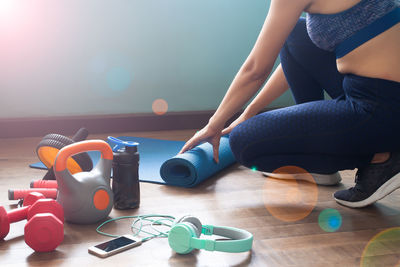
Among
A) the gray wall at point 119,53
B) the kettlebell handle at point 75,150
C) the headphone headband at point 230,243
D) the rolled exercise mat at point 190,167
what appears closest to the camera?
the headphone headband at point 230,243

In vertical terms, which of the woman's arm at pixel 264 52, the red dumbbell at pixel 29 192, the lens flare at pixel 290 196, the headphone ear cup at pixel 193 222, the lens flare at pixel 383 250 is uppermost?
the woman's arm at pixel 264 52

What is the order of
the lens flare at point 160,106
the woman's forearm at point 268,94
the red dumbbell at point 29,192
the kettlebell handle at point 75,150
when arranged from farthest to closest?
the lens flare at point 160,106
the woman's forearm at point 268,94
the red dumbbell at point 29,192
the kettlebell handle at point 75,150

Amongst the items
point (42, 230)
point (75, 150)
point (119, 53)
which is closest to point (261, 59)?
point (75, 150)

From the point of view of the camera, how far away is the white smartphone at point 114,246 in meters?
1.12

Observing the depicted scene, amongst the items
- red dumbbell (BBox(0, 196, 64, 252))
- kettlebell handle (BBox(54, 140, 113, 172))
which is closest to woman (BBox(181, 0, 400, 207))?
kettlebell handle (BBox(54, 140, 113, 172))

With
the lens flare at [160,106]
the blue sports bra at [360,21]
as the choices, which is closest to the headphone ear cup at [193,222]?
the blue sports bra at [360,21]

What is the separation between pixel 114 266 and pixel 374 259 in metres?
0.63

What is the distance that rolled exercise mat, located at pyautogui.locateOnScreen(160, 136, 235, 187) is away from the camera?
172 cm

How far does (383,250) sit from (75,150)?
2.84 feet

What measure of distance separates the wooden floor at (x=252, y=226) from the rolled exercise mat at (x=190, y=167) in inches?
1.4

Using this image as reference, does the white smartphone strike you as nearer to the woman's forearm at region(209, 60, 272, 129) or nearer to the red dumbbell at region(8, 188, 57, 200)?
the red dumbbell at region(8, 188, 57, 200)

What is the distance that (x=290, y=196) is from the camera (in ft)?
5.36

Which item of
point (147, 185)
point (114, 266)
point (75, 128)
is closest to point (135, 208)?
point (147, 185)

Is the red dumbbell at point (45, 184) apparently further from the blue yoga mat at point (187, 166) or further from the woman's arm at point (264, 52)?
the woman's arm at point (264, 52)
